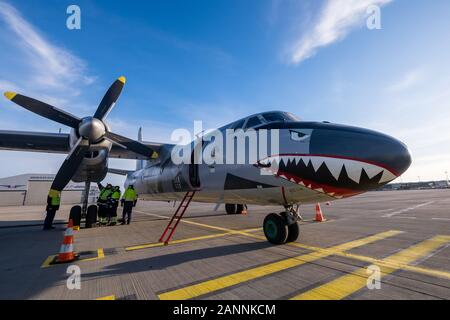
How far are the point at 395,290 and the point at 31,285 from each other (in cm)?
570

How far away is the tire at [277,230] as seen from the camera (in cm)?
631

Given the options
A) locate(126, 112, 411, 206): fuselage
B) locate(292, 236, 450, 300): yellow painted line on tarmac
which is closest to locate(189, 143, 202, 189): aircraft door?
locate(126, 112, 411, 206): fuselage

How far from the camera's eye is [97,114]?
32.1ft

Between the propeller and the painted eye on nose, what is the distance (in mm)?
6911

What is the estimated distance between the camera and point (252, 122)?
22.4 feet

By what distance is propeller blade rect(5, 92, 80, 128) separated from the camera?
28.0 feet

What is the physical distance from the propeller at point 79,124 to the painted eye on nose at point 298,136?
6.91 metres

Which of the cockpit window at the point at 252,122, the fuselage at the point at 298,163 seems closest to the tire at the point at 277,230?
the fuselage at the point at 298,163

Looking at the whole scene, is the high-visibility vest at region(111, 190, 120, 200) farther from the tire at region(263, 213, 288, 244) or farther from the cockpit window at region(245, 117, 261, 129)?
the tire at region(263, 213, 288, 244)

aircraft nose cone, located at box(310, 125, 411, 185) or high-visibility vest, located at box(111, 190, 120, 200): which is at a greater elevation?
aircraft nose cone, located at box(310, 125, 411, 185)


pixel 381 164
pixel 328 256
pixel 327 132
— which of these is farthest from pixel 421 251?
pixel 327 132

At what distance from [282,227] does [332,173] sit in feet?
7.63

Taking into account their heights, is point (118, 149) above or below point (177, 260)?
above
